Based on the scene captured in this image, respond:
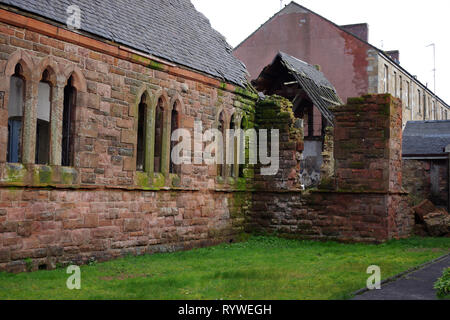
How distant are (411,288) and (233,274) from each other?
288 centimetres

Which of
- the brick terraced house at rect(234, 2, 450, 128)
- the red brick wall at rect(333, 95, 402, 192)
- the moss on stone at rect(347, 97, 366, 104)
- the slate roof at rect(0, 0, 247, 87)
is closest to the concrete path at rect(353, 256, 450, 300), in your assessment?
the red brick wall at rect(333, 95, 402, 192)

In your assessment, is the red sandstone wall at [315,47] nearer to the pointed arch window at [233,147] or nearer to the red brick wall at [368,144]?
the red brick wall at [368,144]

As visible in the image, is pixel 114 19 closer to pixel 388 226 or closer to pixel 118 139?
pixel 118 139

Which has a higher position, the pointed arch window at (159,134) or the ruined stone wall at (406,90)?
the ruined stone wall at (406,90)

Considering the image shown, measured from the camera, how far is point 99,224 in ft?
37.7

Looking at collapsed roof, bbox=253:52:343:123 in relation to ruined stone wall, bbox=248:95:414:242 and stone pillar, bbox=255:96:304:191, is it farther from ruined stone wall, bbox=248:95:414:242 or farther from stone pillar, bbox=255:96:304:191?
ruined stone wall, bbox=248:95:414:242

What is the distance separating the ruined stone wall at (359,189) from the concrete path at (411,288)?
15.7ft

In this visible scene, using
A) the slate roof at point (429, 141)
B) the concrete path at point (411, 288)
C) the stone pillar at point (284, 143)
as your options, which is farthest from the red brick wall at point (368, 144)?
the slate roof at point (429, 141)

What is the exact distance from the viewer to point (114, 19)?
42.0 feet

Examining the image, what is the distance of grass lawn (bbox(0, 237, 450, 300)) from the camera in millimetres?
7922

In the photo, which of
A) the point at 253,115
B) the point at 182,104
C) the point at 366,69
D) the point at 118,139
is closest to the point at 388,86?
the point at 366,69

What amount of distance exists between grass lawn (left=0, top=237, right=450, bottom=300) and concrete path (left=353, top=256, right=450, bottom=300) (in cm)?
32

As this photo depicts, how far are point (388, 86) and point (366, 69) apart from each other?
9.49 feet

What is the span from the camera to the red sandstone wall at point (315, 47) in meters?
33.2
